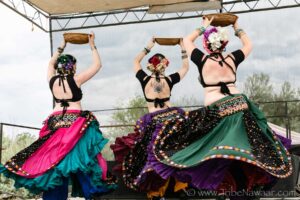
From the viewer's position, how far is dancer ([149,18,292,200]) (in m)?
3.19

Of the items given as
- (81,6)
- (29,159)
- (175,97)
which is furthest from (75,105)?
(175,97)

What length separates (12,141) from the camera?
9.51 meters

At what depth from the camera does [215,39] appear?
366cm

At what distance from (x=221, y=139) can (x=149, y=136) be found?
3.82ft

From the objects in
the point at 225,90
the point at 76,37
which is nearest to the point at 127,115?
the point at 76,37

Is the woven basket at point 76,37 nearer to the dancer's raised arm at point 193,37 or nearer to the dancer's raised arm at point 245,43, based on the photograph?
the dancer's raised arm at point 193,37

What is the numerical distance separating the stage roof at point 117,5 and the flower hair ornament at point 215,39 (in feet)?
10.5

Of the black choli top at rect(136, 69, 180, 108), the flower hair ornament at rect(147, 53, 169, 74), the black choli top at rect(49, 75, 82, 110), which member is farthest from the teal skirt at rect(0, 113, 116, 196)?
the flower hair ornament at rect(147, 53, 169, 74)

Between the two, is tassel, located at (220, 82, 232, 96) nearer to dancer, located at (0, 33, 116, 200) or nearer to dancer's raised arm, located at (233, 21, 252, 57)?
dancer's raised arm, located at (233, 21, 252, 57)

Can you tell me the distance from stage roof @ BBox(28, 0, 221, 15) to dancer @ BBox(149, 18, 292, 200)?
10.6 feet

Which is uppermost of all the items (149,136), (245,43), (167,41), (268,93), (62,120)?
(167,41)

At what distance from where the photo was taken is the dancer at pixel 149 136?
4152 mm

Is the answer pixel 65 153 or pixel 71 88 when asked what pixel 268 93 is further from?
pixel 65 153

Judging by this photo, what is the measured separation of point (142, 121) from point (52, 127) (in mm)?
847
